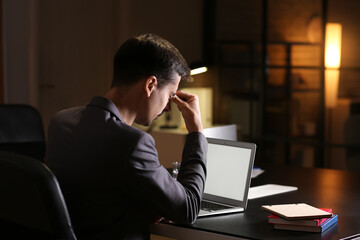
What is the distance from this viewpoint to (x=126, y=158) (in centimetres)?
151

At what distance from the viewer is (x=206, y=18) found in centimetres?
589

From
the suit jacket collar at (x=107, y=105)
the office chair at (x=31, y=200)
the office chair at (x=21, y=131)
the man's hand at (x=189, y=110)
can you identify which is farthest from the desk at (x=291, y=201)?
the office chair at (x=21, y=131)

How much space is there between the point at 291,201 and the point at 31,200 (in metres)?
1.18

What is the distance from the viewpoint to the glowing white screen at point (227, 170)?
2064 millimetres

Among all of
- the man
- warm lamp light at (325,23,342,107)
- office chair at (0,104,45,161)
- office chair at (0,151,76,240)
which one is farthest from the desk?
warm lamp light at (325,23,342,107)

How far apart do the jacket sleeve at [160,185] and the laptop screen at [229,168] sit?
37 cm

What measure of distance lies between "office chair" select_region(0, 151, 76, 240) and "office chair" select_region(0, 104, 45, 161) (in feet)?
5.37

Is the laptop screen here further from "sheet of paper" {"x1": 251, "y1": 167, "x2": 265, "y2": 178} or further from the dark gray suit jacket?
"sheet of paper" {"x1": 251, "y1": 167, "x2": 265, "y2": 178}

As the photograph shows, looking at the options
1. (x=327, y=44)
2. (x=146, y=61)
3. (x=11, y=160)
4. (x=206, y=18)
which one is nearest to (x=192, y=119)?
(x=146, y=61)

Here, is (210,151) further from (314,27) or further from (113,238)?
(314,27)

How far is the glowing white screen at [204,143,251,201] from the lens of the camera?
206 cm

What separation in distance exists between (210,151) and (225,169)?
0.37 ft

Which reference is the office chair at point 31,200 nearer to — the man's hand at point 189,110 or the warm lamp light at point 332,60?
the man's hand at point 189,110

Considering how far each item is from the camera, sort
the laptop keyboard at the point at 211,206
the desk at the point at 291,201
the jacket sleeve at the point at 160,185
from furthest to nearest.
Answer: the laptop keyboard at the point at 211,206
the desk at the point at 291,201
the jacket sleeve at the point at 160,185
